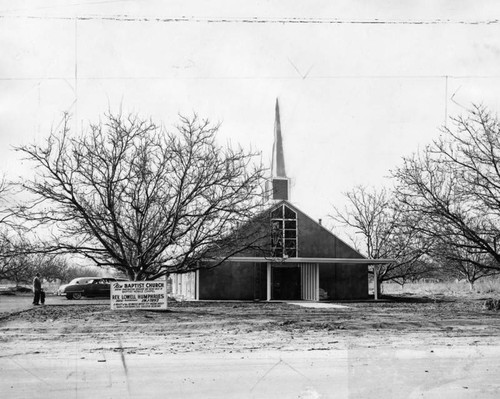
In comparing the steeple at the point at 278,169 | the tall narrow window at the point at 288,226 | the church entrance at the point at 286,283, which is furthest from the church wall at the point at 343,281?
the steeple at the point at 278,169

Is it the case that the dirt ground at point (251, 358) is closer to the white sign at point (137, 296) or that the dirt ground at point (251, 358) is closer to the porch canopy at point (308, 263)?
the white sign at point (137, 296)

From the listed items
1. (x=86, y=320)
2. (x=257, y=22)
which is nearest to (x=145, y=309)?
(x=86, y=320)

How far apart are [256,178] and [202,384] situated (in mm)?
18344

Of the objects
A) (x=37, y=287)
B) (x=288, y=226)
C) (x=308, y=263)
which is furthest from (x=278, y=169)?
(x=37, y=287)

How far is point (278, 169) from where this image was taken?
40000 millimetres

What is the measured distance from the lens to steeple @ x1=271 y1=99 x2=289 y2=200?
3809cm

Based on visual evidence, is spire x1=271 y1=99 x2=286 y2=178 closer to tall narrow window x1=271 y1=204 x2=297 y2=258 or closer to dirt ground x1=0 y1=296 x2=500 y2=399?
tall narrow window x1=271 y1=204 x2=297 y2=258

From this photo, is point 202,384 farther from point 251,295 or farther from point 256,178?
point 251,295

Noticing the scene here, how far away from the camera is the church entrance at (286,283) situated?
37.3 meters

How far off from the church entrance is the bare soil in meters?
15.2

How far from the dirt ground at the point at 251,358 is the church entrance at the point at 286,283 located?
60.1 feet

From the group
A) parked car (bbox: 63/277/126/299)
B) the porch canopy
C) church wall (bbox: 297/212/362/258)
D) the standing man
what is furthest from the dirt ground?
parked car (bbox: 63/277/126/299)

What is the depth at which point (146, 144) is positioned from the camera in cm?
2606

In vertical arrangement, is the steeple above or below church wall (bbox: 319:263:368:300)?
above
